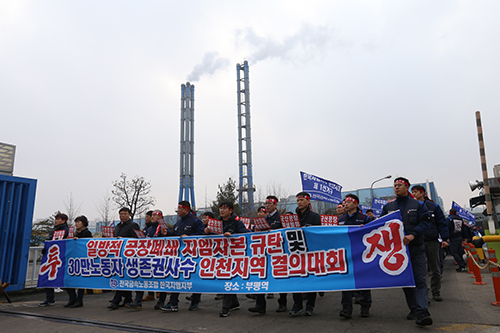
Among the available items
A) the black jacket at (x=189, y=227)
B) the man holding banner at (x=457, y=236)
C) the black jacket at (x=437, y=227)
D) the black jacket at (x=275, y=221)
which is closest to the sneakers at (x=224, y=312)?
the black jacket at (x=189, y=227)

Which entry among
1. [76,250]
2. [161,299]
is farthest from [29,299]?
[161,299]

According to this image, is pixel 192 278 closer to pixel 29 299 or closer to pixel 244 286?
pixel 244 286

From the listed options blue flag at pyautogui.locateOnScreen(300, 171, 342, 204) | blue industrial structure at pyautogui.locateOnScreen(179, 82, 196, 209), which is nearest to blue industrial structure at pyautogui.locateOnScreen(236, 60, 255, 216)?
blue industrial structure at pyautogui.locateOnScreen(179, 82, 196, 209)

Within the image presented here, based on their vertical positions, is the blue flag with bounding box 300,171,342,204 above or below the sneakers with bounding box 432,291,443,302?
above

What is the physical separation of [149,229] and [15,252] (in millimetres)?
3524

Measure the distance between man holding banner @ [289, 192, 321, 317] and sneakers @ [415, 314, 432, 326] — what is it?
61.7 inches

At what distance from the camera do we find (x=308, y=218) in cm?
554

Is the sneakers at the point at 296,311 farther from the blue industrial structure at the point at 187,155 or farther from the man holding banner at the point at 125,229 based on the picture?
the blue industrial structure at the point at 187,155

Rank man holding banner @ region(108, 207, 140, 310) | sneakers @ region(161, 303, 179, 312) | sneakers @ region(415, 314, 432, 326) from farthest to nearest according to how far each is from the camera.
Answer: man holding banner @ region(108, 207, 140, 310) → sneakers @ region(161, 303, 179, 312) → sneakers @ region(415, 314, 432, 326)

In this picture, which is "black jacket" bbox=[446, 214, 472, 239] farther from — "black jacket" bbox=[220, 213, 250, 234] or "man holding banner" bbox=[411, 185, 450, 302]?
"black jacket" bbox=[220, 213, 250, 234]

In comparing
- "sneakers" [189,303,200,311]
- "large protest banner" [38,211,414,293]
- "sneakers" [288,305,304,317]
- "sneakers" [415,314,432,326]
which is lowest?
"sneakers" [189,303,200,311]

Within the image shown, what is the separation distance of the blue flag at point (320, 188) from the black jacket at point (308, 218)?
4.89m

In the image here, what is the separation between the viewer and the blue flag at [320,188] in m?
10.9

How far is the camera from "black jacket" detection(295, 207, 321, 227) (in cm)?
545
